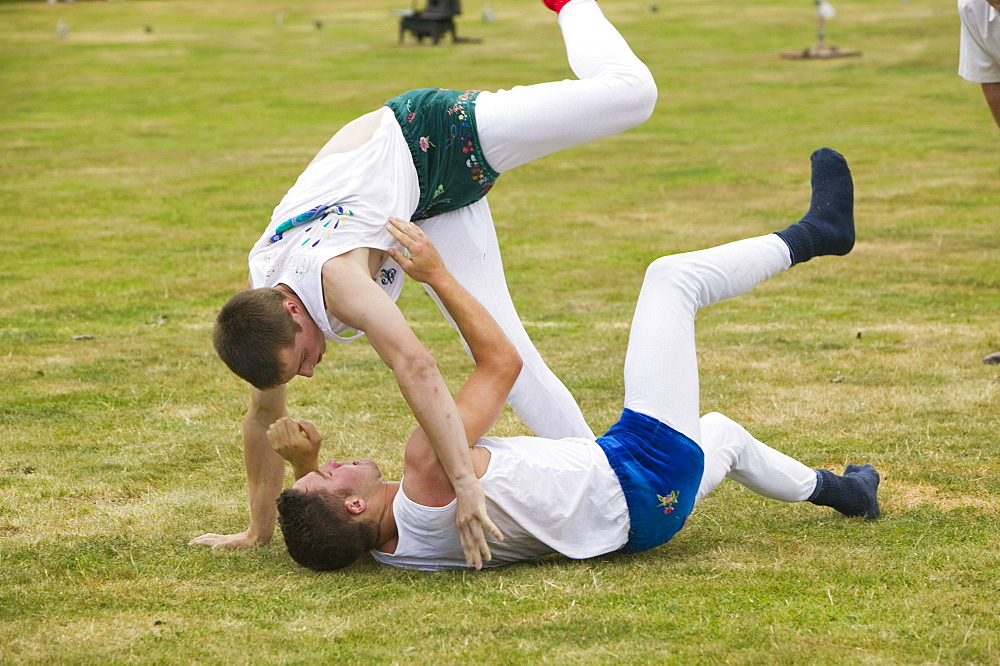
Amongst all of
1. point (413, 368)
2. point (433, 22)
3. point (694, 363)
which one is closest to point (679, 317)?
point (694, 363)

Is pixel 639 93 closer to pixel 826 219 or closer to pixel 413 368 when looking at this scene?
pixel 826 219

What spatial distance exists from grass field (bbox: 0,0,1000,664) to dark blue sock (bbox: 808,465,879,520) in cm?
9

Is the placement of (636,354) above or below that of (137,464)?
above

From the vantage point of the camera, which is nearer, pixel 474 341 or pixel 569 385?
pixel 474 341

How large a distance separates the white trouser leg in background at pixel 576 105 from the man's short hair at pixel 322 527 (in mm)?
1364

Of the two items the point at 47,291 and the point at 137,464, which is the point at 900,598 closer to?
the point at 137,464

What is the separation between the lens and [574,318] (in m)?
8.68

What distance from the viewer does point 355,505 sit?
382cm

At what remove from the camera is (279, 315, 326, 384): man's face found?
378 cm

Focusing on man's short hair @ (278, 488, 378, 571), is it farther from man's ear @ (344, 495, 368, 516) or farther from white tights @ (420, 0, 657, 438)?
white tights @ (420, 0, 657, 438)

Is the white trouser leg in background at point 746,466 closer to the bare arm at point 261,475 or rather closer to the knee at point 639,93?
the knee at point 639,93

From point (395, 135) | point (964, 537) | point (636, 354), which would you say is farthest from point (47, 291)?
point (964, 537)

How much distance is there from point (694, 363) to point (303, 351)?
1.27 metres

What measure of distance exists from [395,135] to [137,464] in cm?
199
